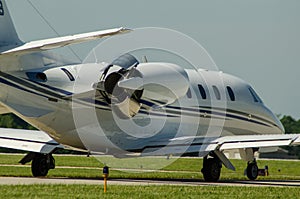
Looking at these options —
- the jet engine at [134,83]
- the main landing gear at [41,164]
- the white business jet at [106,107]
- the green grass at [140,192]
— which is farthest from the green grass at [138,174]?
the green grass at [140,192]

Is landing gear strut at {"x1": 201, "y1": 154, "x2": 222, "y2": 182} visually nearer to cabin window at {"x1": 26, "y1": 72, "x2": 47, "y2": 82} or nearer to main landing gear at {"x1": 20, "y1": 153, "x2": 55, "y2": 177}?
main landing gear at {"x1": 20, "y1": 153, "x2": 55, "y2": 177}

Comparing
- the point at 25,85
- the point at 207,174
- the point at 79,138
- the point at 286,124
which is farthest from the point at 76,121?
the point at 286,124

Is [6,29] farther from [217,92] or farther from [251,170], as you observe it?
[251,170]

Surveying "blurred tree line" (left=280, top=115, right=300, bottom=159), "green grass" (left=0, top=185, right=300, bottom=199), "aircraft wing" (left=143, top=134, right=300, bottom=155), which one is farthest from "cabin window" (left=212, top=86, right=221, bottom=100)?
"blurred tree line" (left=280, top=115, right=300, bottom=159)

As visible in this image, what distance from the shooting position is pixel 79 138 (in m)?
34.4

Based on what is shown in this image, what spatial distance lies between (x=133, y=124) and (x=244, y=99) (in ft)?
26.7

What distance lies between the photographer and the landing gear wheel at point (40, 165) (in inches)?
1398

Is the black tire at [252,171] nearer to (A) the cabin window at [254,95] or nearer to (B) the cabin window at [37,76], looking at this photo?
(A) the cabin window at [254,95]

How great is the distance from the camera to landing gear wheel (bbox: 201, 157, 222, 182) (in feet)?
116

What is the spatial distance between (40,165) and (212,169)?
275 inches

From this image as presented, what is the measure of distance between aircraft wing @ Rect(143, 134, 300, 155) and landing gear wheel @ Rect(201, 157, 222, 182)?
0.94m

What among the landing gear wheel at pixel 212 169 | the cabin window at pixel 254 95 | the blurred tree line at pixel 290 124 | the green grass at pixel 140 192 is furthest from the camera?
the blurred tree line at pixel 290 124

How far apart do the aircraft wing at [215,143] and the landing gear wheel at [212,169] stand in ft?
3.07

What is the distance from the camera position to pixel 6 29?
106 feet
